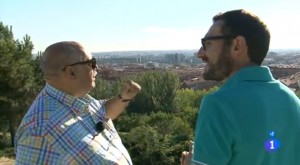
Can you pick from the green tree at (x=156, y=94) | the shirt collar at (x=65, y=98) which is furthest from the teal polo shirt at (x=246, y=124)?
the green tree at (x=156, y=94)

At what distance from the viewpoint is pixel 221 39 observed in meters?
1.49

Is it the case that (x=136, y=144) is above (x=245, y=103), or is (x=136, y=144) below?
below

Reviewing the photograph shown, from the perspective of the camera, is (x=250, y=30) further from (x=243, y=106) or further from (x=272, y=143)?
(x=272, y=143)

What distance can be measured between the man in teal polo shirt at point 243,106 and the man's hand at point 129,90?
1025 millimetres

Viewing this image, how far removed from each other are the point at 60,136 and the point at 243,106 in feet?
2.80

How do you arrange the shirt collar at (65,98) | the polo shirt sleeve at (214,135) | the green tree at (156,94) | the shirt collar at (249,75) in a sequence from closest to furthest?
the polo shirt sleeve at (214,135), the shirt collar at (249,75), the shirt collar at (65,98), the green tree at (156,94)

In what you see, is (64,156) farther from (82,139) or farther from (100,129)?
(100,129)

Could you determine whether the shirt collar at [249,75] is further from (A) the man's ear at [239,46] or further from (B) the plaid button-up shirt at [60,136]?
(B) the plaid button-up shirt at [60,136]

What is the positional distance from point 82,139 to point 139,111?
36.7m

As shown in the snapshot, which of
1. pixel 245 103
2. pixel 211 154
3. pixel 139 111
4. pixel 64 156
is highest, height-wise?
pixel 245 103

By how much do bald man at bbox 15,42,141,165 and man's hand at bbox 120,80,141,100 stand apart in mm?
321

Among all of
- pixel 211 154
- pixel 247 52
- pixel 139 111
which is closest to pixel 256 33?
pixel 247 52

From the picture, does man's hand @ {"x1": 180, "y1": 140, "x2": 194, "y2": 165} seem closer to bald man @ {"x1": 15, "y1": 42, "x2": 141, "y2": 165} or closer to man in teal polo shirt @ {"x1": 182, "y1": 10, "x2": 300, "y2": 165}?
man in teal polo shirt @ {"x1": 182, "y1": 10, "x2": 300, "y2": 165}

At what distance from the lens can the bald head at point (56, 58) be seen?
205 cm
